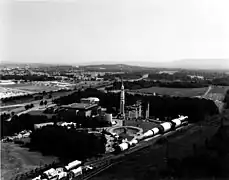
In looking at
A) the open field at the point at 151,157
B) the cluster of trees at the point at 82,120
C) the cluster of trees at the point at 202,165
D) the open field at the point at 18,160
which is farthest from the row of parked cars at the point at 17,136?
the cluster of trees at the point at 202,165

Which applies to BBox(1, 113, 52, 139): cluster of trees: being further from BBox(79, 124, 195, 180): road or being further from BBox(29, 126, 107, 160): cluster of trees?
BBox(79, 124, 195, 180): road

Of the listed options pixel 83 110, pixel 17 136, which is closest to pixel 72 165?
pixel 17 136

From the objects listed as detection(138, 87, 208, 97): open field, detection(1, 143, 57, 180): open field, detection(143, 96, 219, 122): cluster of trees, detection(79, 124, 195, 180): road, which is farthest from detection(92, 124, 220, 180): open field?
detection(138, 87, 208, 97): open field

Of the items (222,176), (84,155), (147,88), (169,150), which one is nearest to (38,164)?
(84,155)

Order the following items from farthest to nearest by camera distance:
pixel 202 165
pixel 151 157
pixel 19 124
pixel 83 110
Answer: pixel 83 110
pixel 19 124
pixel 151 157
pixel 202 165

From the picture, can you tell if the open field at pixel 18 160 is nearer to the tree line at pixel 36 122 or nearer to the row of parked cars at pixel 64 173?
the row of parked cars at pixel 64 173

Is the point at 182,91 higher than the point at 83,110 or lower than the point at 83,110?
lower

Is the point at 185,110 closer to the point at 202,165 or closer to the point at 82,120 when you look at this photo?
the point at 82,120
